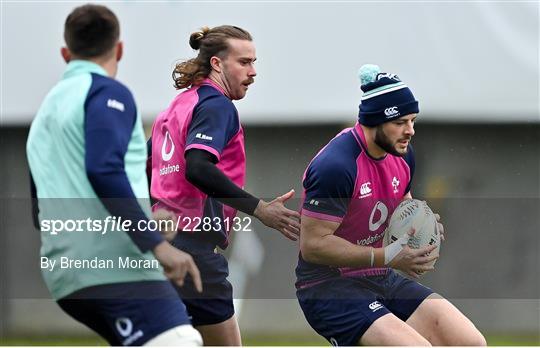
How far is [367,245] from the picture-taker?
584cm

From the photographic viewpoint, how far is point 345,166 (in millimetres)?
5617

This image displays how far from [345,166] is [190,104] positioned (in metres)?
0.82

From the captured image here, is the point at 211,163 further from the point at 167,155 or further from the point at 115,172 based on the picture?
the point at 115,172

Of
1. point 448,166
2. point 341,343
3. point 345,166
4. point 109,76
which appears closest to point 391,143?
point 345,166

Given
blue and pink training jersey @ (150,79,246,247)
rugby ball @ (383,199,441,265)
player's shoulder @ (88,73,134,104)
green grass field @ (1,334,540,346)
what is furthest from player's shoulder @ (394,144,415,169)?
green grass field @ (1,334,540,346)

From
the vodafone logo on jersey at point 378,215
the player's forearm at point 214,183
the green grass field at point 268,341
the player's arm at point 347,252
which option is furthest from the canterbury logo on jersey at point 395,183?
the green grass field at point 268,341

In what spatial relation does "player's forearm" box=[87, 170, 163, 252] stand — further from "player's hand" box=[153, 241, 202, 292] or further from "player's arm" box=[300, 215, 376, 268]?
"player's arm" box=[300, 215, 376, 268]

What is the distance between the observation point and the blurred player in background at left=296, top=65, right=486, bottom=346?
5.60m

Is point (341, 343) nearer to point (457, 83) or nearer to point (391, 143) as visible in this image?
point (391, 143)

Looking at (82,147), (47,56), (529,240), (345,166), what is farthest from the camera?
(529,240)

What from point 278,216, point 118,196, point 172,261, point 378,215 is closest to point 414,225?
point 378,215

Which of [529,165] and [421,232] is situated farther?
[529,165]

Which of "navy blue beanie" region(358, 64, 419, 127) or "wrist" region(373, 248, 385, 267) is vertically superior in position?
"navy blue beanie" region(358, 64, 419, 127)

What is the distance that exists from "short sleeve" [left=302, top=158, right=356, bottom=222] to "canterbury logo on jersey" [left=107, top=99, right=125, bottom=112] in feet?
5.07
